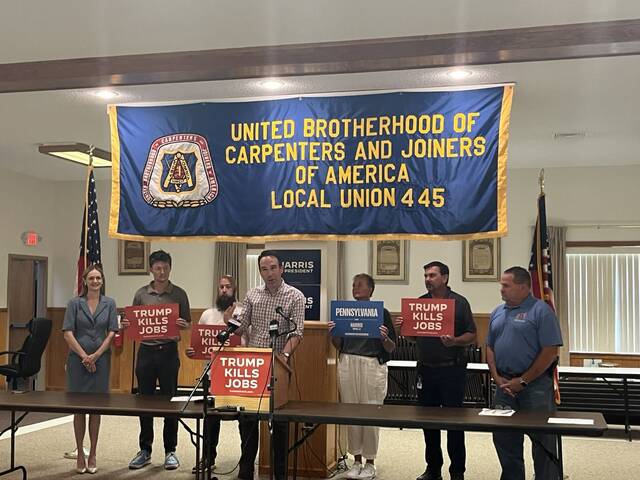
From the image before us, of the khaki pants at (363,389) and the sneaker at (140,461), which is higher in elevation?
the khaki pants at (363,389)

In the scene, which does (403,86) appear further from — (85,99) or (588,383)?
(588,383)

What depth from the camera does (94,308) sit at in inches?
222

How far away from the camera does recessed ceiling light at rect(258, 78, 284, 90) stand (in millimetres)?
5828

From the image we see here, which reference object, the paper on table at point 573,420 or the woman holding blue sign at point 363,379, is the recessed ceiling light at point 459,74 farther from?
the paper on table at point 573,420

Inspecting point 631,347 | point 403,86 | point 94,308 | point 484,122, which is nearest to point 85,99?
point 94,308

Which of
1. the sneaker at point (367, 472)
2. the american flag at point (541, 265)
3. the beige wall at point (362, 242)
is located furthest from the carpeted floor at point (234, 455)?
the beige wall at point (362, 242)

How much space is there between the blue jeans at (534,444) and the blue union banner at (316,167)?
104cm

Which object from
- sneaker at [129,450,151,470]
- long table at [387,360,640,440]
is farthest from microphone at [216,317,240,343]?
long table at [387,360,640,440]

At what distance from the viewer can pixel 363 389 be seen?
5559 mm

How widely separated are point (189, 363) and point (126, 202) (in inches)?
195

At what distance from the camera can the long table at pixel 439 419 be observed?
3854mm

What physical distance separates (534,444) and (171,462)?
2.80 m

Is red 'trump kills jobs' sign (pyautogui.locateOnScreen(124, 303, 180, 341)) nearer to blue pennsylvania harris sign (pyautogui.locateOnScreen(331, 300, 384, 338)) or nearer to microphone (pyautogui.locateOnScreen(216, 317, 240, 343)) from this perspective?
blue pennsylvania harris sign (pyautogui.locateOnScreen(331, 300, 384, 338))

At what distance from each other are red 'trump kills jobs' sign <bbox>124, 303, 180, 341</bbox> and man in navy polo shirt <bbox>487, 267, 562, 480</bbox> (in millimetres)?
2305
